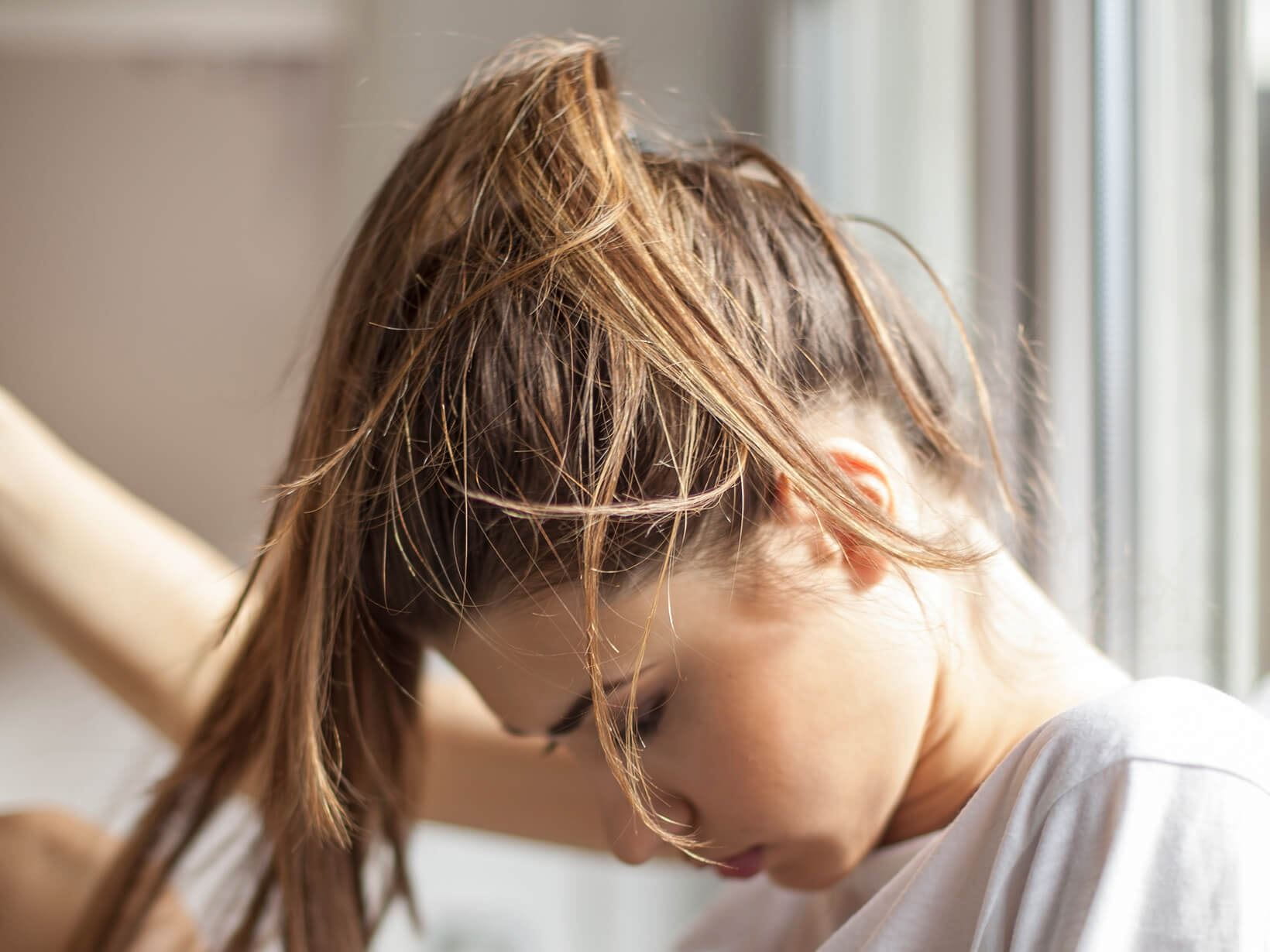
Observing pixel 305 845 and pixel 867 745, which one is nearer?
pixel 867 745

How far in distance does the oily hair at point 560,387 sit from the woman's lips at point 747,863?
33 millimetres

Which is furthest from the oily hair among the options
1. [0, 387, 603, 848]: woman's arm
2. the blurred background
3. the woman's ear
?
the blurred background

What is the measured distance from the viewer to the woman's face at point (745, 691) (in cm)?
35

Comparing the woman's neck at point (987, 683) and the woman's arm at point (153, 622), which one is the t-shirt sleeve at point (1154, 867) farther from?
the woman's arm at point (153, 622)

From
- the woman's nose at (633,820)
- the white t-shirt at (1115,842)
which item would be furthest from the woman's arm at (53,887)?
the white t-shirt at (1115,842)

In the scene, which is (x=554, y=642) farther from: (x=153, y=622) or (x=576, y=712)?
(x=153, y=622)

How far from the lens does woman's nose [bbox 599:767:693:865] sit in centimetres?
40

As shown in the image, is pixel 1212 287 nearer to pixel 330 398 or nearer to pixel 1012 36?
pixel 1012 36

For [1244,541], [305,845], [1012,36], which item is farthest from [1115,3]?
[305,845]

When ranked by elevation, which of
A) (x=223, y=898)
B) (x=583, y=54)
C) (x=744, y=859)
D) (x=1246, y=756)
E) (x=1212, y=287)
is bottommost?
(x=223, y=898)

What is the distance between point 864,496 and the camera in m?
0.34

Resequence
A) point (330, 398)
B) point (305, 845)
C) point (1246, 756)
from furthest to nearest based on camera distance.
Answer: point (305, 845) → point (330, 398) → point (1246, 756)

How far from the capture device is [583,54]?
15.9 inches

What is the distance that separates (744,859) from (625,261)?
0.84 ft
